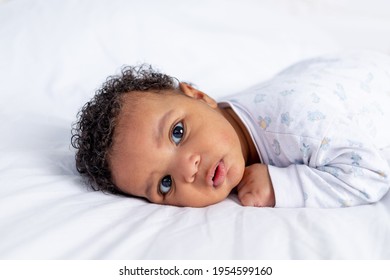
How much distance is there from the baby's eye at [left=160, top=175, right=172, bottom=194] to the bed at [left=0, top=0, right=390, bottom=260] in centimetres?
6

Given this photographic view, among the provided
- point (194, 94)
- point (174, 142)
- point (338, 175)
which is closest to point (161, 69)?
point (194, 94)

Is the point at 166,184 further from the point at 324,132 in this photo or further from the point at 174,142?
the point at 324,132

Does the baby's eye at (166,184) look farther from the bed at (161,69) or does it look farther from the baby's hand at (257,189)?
the baby's hand at (257,189)

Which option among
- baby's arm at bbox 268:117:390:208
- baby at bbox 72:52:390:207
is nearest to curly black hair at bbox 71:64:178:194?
baby at bbox 72:52:390:207

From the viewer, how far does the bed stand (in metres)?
0.83

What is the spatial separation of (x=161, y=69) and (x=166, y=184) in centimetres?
62

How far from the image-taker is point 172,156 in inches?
41.0

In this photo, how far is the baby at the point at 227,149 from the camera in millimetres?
1036

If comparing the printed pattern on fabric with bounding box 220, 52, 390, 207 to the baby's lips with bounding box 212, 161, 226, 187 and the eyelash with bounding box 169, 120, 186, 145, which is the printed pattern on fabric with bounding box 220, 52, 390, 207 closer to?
the baby's lips with bounding box 212, 161, 226, 187

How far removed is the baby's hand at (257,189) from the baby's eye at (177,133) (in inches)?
7.3

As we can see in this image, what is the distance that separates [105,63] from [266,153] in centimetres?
65

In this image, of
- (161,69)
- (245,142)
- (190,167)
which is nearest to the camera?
(190,167)

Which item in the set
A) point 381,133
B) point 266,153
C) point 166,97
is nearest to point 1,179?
point 166,97

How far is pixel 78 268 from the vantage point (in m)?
0.79
